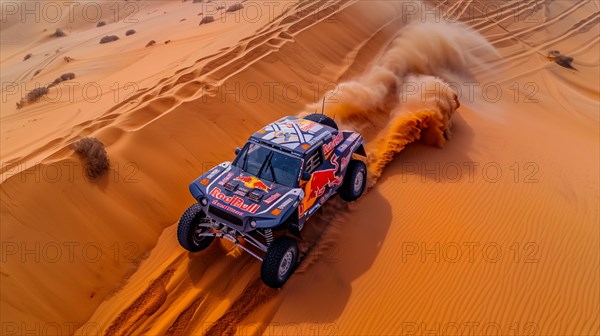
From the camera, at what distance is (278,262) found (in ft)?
20.0

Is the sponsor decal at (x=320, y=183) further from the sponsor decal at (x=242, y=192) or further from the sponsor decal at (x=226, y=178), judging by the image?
the sponsor decal at (x=226, y=178)

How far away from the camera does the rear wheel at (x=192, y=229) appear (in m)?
6.64

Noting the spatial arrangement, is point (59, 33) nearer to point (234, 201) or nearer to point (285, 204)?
point (234, 201)

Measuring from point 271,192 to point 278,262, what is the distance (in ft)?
3.43

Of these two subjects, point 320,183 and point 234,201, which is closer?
point 234,201

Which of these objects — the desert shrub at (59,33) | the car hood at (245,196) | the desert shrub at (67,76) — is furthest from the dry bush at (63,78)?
the desert shrub at (59,33)

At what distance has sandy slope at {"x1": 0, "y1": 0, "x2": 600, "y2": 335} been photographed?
623 centimetres

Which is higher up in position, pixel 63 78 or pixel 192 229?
pixel 192 229

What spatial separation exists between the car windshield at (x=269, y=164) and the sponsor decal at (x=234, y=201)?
67 centimetres

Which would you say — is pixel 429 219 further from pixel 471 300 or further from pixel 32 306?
pixel 32 306

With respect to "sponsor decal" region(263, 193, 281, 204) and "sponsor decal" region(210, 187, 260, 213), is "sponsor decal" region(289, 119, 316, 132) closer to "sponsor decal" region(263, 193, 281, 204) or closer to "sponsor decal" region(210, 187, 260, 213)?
"sponsor decal" region(263, 193, 281, 204)

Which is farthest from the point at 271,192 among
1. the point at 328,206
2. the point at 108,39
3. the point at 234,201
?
the point at 108,39

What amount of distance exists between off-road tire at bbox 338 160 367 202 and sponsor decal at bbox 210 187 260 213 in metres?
2.22

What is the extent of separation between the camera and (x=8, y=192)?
655cm
